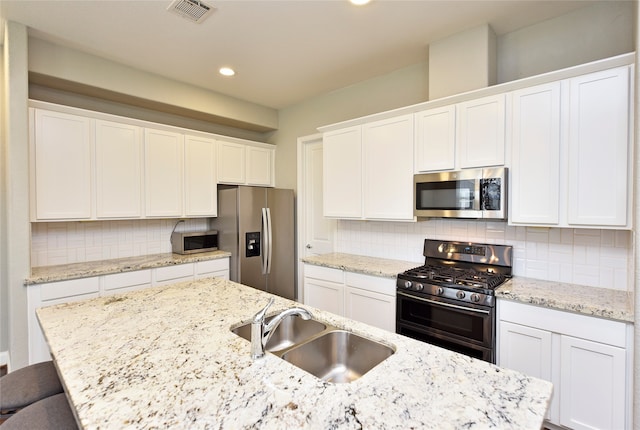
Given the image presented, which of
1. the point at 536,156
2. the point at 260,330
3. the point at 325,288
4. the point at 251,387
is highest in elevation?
the point at 536,156

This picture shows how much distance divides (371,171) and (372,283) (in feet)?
3.51

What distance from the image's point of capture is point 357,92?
3643 mm

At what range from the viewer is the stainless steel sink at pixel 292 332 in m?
1.58

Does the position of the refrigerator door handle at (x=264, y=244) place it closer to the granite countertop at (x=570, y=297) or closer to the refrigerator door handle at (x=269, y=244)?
the refrigerator door handle at (x=269, y=244)

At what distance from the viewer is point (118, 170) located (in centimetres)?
314

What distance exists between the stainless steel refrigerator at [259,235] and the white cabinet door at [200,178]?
159 millimetres

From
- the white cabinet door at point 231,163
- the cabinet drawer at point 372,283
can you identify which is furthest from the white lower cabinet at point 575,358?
the white cabinet door at point 231,163

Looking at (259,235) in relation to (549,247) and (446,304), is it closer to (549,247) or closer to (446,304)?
(446,304)

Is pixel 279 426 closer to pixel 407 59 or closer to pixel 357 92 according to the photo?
pixel 407 59

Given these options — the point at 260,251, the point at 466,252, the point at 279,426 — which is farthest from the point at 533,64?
the point at 260,251

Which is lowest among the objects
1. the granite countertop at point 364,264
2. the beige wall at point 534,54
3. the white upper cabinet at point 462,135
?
the granite countertop at point 364,264

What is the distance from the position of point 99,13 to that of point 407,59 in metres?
2.58

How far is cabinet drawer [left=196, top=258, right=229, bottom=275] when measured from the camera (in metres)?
3.53

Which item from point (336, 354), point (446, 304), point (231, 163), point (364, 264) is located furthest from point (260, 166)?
point (336, 354)
